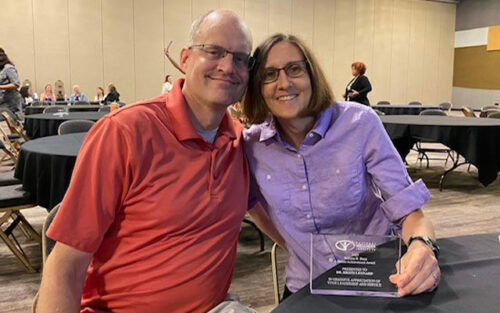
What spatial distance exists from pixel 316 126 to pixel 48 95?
1301 centimetres

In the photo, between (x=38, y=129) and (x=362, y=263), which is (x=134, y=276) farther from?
(x=38, y=129)

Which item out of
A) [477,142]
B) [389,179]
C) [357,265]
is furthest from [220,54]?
[477,142]

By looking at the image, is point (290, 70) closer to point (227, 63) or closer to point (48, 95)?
point (227, 63)

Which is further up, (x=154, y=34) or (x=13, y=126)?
(x=154, y=34)

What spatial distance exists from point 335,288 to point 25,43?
585 inches

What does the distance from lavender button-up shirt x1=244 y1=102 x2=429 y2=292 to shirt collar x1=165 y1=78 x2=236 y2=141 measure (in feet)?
0.40

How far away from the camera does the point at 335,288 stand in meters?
0.93

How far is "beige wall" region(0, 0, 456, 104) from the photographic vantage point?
13.5 m

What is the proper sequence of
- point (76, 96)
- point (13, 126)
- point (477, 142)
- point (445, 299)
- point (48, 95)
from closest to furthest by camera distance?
point (445, 299)
point (477, 142)
point (13, 126)
point (48, 95)
point (76, 96)

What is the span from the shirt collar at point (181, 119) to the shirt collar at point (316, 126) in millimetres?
100

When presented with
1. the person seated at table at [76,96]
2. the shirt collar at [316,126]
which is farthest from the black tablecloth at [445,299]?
the person seated at table at [76,96]

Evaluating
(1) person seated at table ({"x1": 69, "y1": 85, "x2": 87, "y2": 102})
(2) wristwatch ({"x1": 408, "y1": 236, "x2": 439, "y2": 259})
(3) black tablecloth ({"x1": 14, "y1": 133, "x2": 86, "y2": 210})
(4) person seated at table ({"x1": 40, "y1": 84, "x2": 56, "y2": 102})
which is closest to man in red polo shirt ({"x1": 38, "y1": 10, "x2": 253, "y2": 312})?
(2) wristwatch ({"x1": 408, "y1": 236, "x2": 439, "y2": 259})

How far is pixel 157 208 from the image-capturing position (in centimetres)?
117

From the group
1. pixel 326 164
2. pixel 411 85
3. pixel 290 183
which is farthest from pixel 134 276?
pixel 411 85
